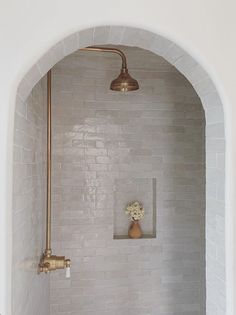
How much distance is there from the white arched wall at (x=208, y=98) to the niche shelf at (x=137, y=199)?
1.15m

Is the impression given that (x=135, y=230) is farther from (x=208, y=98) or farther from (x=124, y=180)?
(x=208, y=98)

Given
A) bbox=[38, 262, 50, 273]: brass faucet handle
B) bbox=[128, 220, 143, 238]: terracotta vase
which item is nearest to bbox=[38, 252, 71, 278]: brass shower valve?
bbox=[38, 262, 50, 273]: brass faucet handle

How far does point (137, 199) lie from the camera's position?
7.63 ft

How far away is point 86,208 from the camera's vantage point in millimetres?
2164

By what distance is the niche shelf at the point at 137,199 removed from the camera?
2305 mm

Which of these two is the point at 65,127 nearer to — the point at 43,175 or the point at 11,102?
the point at 43,175

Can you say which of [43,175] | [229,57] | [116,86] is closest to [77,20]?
[229,57]

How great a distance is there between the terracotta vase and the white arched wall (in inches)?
42.7

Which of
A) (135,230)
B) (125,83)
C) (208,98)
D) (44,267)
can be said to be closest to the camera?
(208,98)

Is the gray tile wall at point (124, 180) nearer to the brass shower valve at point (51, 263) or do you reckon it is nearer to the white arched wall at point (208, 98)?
the brass shower valve at point (51, 263)

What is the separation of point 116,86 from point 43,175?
2.12ft

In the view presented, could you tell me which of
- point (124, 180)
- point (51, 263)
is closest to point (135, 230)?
point (124, 180)

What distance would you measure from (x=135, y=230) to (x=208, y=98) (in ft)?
4.42

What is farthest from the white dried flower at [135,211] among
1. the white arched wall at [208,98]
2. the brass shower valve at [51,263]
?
the white arched wall at [208,98]
